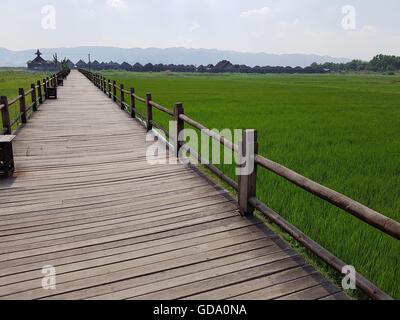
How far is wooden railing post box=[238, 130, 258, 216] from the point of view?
3980mm

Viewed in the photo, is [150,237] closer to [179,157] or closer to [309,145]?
[179,157]

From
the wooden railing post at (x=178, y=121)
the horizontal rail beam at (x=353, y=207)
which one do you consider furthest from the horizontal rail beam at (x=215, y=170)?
the horizontal rail beam at (x=353, y=207)

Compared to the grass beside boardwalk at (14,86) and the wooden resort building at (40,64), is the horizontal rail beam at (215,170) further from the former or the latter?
the wooden resort building at (40,64)

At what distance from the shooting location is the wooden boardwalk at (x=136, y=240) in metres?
2.88

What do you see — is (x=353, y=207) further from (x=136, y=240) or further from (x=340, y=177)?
(x=340, y=177)

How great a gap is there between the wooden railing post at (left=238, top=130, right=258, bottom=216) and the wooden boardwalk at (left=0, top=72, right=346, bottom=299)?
0.18 m

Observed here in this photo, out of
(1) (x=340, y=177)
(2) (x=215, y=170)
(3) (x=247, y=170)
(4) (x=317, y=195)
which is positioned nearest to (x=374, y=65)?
(1) (x=340, y=177)

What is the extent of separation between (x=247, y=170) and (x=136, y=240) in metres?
1.42

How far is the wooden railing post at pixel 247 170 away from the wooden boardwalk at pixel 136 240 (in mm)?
183

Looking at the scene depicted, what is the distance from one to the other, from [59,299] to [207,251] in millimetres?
1355

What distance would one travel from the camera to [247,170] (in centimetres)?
402

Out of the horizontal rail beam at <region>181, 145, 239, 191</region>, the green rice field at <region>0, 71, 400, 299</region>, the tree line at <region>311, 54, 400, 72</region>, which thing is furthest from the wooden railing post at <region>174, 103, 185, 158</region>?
the tree line at <region>311, 54, 400, 72</region>

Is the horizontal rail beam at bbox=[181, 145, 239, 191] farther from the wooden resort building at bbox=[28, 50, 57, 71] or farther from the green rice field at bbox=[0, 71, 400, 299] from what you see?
the wooden resort building at bbox=[28, 50, 57, 71]
